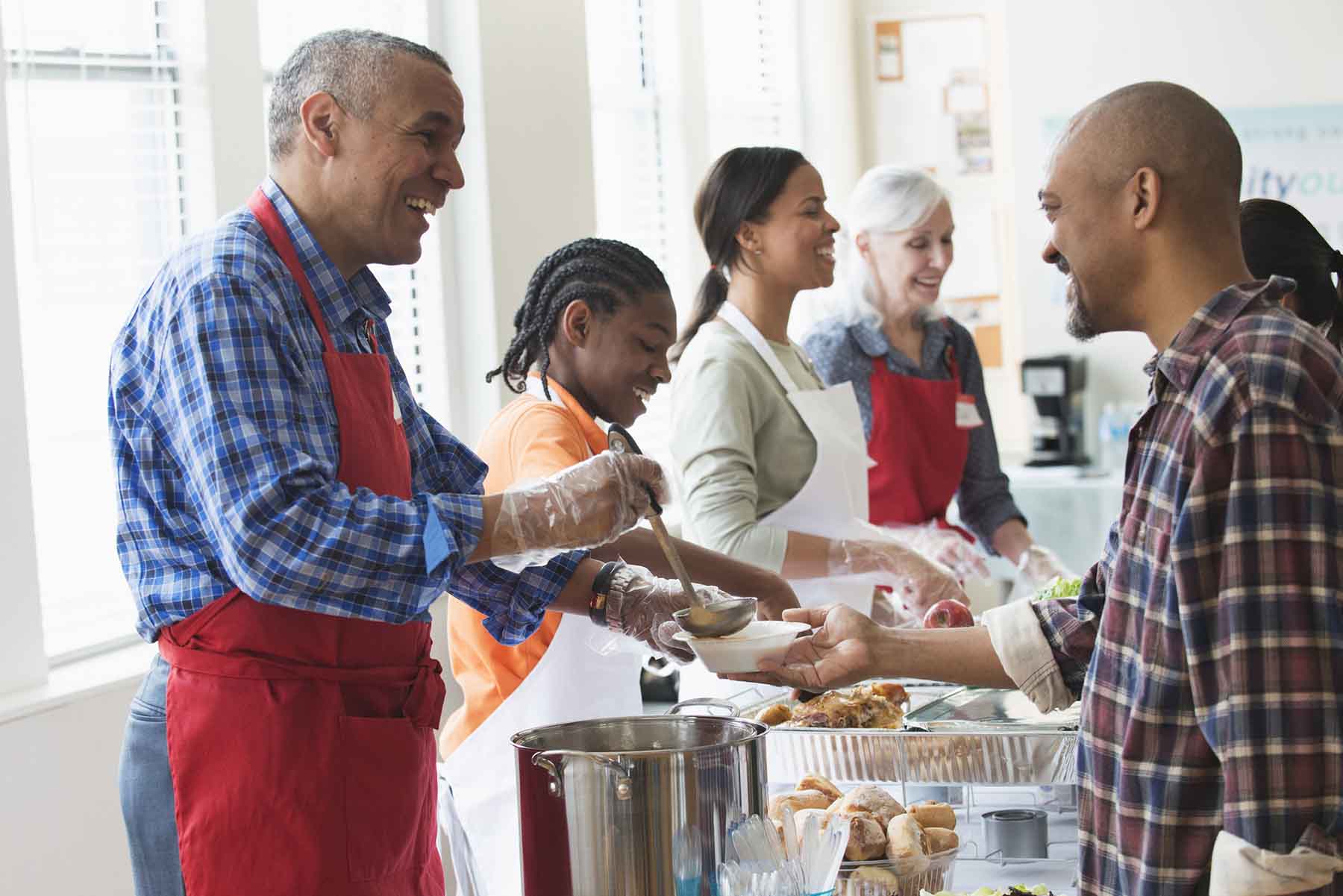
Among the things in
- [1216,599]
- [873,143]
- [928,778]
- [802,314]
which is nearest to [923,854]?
[928,778]

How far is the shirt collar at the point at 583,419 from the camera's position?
217cm

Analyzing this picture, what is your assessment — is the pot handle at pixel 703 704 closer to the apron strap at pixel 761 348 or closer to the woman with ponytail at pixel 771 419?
the woman with ponytail at pixel 771 419

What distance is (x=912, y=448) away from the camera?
11.2 ft

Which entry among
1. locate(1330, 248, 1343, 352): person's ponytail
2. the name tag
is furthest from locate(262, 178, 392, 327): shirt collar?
the name tag

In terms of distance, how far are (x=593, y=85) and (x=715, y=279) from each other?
75.9 inches

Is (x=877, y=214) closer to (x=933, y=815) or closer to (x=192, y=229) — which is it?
(x=192, y=229)

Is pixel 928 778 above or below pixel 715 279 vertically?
below

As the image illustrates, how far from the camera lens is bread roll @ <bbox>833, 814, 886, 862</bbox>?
62.0 inches

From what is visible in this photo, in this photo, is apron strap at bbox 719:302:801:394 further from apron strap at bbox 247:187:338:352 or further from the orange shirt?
apron strap at bbox 247:187:338:352

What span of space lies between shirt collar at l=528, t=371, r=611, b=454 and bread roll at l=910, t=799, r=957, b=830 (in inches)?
29.0

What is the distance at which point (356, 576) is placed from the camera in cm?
145

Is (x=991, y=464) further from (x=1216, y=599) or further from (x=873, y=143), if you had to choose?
(x=873, y=143)

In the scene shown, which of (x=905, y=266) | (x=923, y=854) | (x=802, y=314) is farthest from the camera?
(x=802, y=314)

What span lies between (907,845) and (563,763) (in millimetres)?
456
